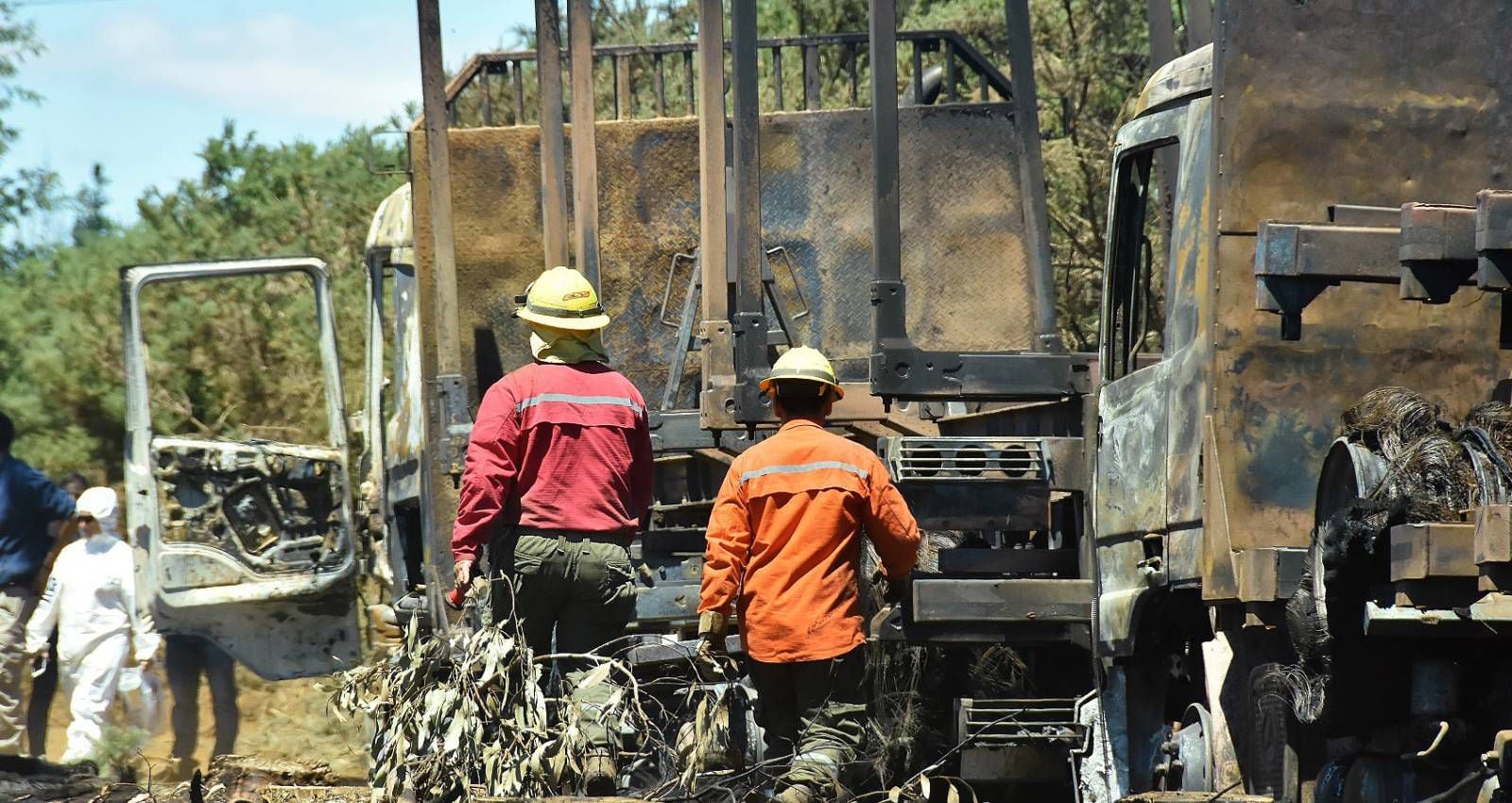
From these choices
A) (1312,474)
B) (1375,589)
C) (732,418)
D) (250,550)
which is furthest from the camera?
(250,550)

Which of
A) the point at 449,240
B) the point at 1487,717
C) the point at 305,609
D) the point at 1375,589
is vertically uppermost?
the point at 449,240

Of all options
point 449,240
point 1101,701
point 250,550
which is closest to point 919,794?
point 1101,701

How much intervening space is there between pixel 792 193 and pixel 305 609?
3.73 meters

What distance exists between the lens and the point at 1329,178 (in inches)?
231

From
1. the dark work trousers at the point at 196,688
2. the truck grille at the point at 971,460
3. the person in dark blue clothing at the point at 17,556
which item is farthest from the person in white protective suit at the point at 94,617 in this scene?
the truck grille at the point at 971,460

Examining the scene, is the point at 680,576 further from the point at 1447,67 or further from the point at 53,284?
the point at 53,284

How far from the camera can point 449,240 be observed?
9.63m

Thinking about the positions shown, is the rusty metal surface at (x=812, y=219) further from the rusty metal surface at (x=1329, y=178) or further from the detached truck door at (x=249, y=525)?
the rusty metal surface at (x=1329, y=178)

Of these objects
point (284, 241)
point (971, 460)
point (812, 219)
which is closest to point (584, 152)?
point (812, 219)

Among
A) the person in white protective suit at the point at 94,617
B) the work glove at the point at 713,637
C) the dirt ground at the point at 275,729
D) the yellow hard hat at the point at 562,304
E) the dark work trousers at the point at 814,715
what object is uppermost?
the yellow hard hat at the point at 562,304

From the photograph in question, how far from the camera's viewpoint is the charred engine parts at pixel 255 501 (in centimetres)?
1148

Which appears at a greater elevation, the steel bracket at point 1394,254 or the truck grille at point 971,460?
the steel bracket at point 1394,254

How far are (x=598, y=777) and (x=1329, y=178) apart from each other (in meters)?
2.70

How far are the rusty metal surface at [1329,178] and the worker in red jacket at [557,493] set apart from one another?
6.77 ft
